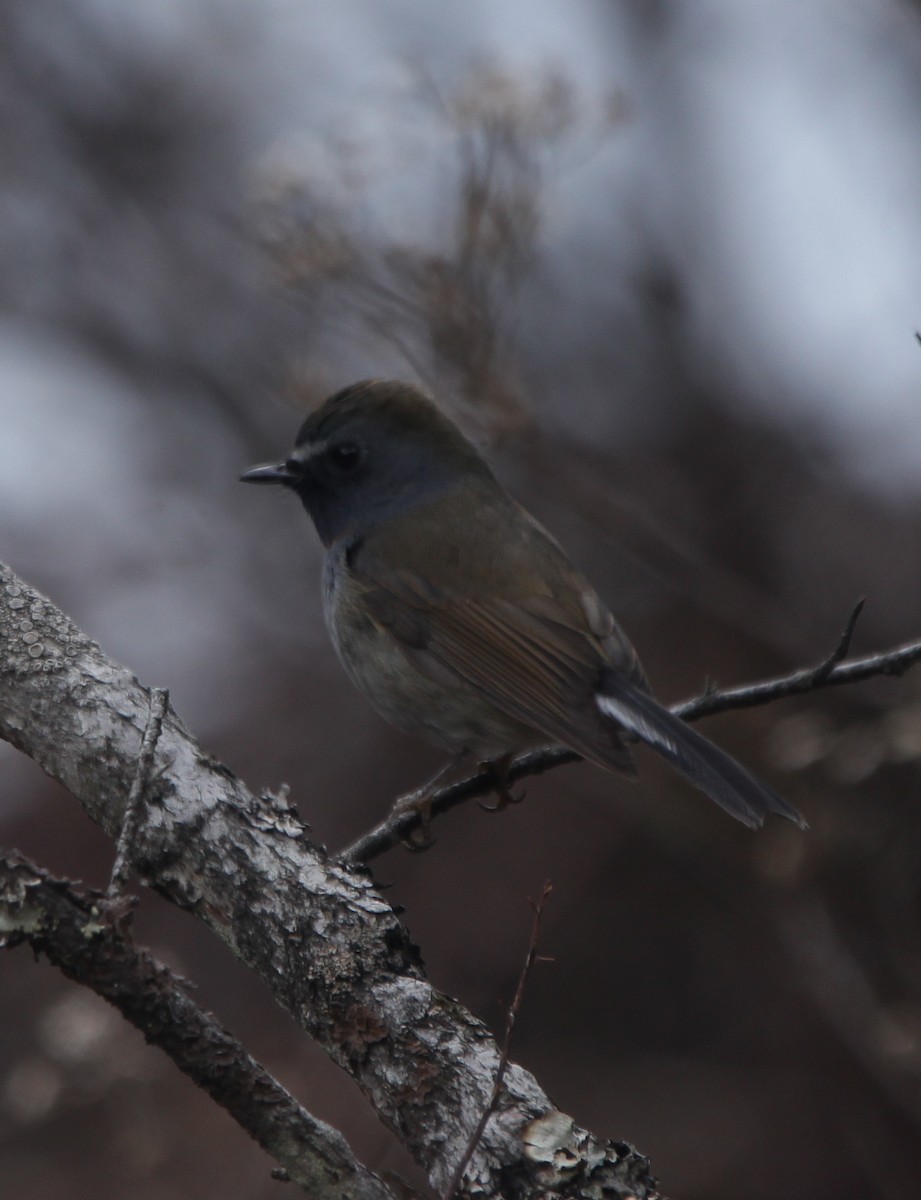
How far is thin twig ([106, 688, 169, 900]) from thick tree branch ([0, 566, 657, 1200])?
1.9 inches

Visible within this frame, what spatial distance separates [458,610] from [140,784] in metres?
2.00

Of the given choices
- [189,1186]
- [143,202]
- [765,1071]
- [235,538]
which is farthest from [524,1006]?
[143,202]

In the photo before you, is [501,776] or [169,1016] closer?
[169,1016]

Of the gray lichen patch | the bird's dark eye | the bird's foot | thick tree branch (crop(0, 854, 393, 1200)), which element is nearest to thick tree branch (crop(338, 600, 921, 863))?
the bird's foot

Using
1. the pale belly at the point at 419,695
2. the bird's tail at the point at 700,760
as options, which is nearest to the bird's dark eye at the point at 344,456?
the pale belly at the point at 419,695

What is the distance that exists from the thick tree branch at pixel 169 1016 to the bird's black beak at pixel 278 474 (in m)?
2.77

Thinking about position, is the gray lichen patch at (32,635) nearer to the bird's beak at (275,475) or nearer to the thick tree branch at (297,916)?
the thick tree branch at (297,916)

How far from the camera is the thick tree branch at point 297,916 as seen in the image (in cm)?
216

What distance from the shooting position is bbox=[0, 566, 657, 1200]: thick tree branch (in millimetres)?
2158

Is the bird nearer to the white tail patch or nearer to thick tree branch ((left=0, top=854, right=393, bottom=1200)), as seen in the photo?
the white tail patch

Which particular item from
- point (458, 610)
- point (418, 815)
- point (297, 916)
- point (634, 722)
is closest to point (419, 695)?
point (458, 610)

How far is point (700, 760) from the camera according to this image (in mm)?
3600

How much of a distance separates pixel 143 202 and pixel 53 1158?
239 inches

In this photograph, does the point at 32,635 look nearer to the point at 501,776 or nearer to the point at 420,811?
the point at 420,811
